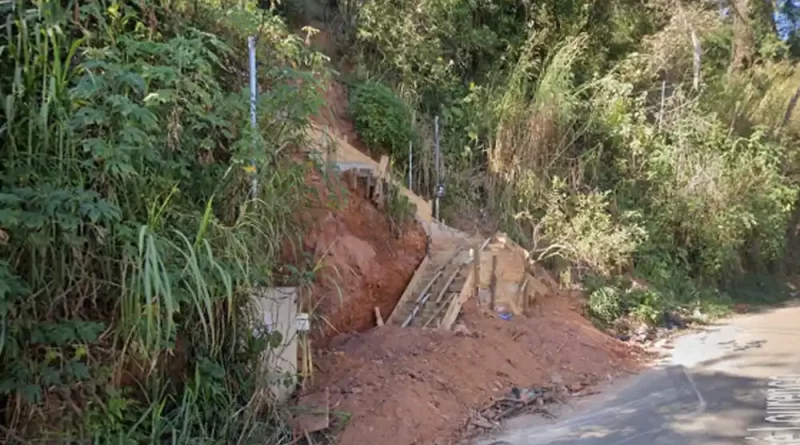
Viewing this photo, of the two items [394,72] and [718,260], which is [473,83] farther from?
[718,260]

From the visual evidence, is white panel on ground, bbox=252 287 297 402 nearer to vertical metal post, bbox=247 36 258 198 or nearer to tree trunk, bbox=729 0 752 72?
vertical metal post, bbox=247 36 258 198

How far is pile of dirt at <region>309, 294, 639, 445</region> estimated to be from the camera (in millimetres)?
4789

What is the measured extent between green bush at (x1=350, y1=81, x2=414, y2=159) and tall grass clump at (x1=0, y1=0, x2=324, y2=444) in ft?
13.8

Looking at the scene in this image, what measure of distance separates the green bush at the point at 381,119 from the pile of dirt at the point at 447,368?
264cm

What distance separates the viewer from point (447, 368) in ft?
18.7

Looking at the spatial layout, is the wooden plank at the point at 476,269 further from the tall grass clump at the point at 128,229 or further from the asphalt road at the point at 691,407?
the tall grass clump at the point at 128,229

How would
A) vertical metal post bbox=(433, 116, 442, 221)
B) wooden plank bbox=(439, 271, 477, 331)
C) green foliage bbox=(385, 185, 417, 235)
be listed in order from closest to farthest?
wooden plank bbox=(439, 271, 477, 331), green foliage bbox=(385, 185, 417, 235), vertical metal post bbox=(433, 116, 442, 221)

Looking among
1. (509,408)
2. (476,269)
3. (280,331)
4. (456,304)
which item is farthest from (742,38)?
(280,331)

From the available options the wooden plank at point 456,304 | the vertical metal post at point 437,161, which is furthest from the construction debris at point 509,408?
the vertical metal post at point 437,161

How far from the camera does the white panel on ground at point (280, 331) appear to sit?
14.5ft

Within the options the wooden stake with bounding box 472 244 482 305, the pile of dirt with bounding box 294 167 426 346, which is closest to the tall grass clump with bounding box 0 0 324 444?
the pile of dirt with bounding box 294 167 426 346

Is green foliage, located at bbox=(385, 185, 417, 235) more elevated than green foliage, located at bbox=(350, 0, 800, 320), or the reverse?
green foliage, located at bbox=(350, 0, 800, 320)

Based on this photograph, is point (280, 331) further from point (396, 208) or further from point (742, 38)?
point (742, 38)

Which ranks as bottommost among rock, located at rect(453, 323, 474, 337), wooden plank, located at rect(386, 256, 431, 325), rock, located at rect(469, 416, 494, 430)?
rock, located at rect(469, 416, 494, 430)
